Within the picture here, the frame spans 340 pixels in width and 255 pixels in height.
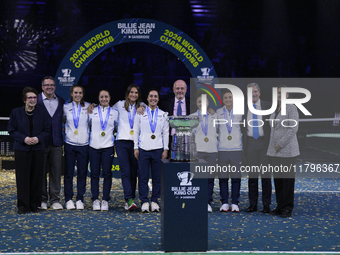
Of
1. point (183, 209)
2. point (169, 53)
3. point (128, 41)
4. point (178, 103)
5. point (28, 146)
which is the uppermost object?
point (169, 53)

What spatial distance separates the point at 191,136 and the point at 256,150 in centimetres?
163

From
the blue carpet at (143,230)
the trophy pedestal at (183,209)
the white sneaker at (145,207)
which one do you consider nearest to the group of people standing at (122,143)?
the white sneaker at (145,207)

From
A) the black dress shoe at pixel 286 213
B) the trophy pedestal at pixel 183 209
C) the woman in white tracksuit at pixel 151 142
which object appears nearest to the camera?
the trophy pedestal at pixel 183 209

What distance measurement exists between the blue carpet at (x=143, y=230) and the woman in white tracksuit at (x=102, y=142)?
0.27 metres

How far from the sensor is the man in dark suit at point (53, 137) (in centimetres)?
523

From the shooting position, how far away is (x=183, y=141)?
3652 millimetres

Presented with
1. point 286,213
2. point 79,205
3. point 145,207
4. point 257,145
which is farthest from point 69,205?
point 286,213

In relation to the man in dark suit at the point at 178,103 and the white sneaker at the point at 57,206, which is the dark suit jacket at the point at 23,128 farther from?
the man in dark suit at the point at 178,103

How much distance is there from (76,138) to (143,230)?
1548 millimetres

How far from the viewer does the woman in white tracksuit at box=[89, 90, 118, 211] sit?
5.18m

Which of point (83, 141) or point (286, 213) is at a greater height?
point (83, 141)

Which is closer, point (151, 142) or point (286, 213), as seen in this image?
point (286, 213)

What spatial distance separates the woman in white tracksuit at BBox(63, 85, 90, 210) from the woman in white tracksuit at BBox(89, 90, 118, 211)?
0.28 ft

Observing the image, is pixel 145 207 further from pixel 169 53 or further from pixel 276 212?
pixel 169 53
